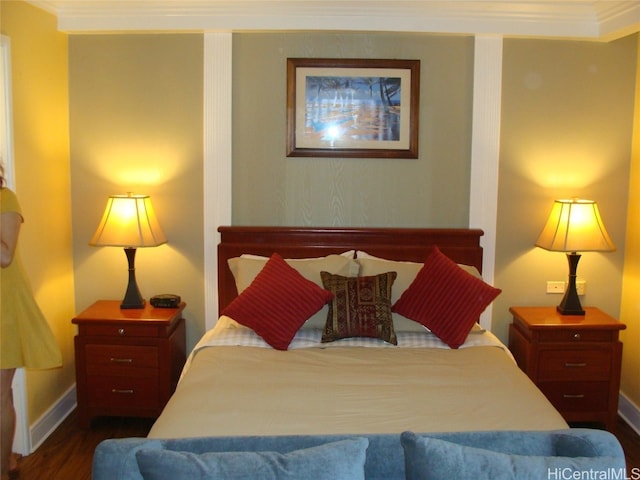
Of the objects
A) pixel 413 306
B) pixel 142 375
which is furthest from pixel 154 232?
pixel 413 306

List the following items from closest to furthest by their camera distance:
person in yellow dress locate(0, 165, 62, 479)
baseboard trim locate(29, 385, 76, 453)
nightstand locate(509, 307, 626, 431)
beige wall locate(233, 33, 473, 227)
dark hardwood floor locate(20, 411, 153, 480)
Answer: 1. person in yellow dress locate(0, 165, 62, 479)
2. dark hardwood floor locate(20, 411, 153, 480)
3. baseboard trim locate(29, 385, 76, 453)
4. nightstand locate(509, 307, 626, 431)
5. beige wall locate(233, 33, 473, 227)

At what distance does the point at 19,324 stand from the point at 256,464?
154 centimetres

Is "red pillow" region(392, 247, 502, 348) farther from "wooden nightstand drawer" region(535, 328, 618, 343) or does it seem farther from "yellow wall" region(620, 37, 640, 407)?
"yellow wall" region(620, 37, 640, 407)

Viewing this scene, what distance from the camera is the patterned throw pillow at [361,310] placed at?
318cm

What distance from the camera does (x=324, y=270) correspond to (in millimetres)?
3467

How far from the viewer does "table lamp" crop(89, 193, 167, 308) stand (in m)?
3.56

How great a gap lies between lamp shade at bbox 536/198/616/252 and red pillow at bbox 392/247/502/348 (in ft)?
1.94

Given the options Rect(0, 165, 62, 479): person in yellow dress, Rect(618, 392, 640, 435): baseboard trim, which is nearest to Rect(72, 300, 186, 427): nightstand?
Rect(0, 165, 62, 479): person in yellow dress

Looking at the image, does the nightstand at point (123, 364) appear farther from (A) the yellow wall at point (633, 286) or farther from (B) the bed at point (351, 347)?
(A) the yellow wall at point (633, 286)

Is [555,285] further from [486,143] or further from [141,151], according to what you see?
[141,151]

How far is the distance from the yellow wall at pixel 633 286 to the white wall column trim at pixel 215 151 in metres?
2.47

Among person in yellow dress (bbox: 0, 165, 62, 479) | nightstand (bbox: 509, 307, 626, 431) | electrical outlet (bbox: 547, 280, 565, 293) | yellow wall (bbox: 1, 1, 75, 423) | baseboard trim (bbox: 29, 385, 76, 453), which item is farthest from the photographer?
electrical outlet (bbox: 547, 280, 565, 293)

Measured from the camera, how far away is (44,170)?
3.50 m

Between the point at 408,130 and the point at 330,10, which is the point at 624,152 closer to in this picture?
the point at 408,130
